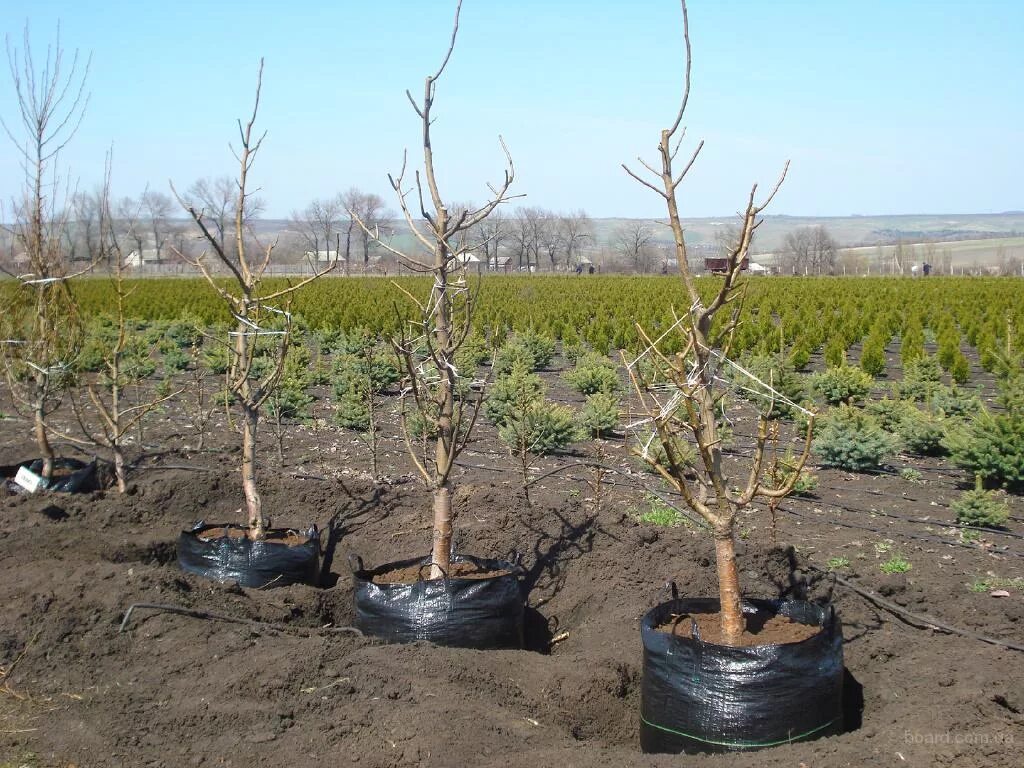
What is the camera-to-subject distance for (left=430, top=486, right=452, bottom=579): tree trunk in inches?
185

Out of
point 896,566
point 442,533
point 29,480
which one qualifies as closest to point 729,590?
point 442,533

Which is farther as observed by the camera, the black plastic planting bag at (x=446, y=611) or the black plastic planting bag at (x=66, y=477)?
the black plastic planting bag at (x=66, y=477)

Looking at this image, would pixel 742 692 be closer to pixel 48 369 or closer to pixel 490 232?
pixel 490 232

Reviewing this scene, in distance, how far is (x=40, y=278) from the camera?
286 inches

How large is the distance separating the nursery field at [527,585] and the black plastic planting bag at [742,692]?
0.21 m

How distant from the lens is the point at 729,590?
355cm

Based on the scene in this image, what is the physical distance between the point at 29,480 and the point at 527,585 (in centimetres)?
438

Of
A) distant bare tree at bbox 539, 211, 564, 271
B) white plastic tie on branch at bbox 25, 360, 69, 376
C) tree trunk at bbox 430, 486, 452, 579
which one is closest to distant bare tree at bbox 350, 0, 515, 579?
tree trunk at bbox 430, 486, 452, 579

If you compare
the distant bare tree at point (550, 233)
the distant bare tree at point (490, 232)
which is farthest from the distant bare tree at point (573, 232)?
the distant bare tree at point (490, 232)

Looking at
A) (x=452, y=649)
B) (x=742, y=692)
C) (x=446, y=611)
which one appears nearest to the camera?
(x=742, y=692)

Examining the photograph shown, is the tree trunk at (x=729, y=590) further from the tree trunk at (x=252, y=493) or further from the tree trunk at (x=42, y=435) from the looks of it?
the tree trunk at (x=42, y=435)

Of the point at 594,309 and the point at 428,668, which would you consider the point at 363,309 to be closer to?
the point at 594,309

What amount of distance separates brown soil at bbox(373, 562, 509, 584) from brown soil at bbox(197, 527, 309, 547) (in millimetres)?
827

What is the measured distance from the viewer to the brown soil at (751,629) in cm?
362
